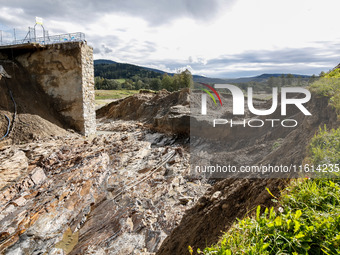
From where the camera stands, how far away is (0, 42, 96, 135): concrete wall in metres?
13.0

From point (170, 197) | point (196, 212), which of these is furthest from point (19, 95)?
point (196, 212)

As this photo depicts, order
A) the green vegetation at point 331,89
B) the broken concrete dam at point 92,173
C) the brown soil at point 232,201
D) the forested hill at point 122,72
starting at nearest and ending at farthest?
1. the brown soil at point 232,201
2. the broken concrete dam at point 92,173
3. the green vegetation at point 331,89
4. the forested hill at point 122,72

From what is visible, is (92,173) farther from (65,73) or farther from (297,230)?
(297,230)

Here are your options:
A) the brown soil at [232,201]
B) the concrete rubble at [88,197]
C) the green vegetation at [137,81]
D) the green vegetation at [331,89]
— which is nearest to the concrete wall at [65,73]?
the concrete rubble at [88,197]

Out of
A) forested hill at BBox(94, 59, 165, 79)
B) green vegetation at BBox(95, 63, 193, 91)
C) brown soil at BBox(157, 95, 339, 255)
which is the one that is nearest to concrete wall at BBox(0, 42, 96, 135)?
brown soil at BBox(157, 95, 339, 255)

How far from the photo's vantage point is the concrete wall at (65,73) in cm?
1305

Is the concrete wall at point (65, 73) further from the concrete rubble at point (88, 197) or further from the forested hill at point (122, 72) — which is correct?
the forested hill at point (122, 72)

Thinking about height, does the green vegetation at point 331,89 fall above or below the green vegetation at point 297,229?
above

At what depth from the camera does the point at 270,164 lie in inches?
200

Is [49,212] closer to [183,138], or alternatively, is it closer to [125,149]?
[125,149]

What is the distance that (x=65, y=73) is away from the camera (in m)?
13.3

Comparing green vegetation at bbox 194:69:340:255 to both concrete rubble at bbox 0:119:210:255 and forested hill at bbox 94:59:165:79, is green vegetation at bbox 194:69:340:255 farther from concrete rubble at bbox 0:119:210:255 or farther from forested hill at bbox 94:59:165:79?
forested hill at bbox 94:59:165:79

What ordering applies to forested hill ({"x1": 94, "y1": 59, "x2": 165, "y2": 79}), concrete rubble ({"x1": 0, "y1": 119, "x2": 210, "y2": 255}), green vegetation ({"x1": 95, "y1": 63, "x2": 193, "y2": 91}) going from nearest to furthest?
concrete rubble ({"x1": 0, "y1": 119, "x2": 210, "y2": 255}), green vegetation ({"x1": 95, "y1": 63, "x2": 193, "y2": 91}), forested hill ({"x1": 94, "y1": 59, "x2": 165, "y2": 79})

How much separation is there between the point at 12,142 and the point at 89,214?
6.48 meters
